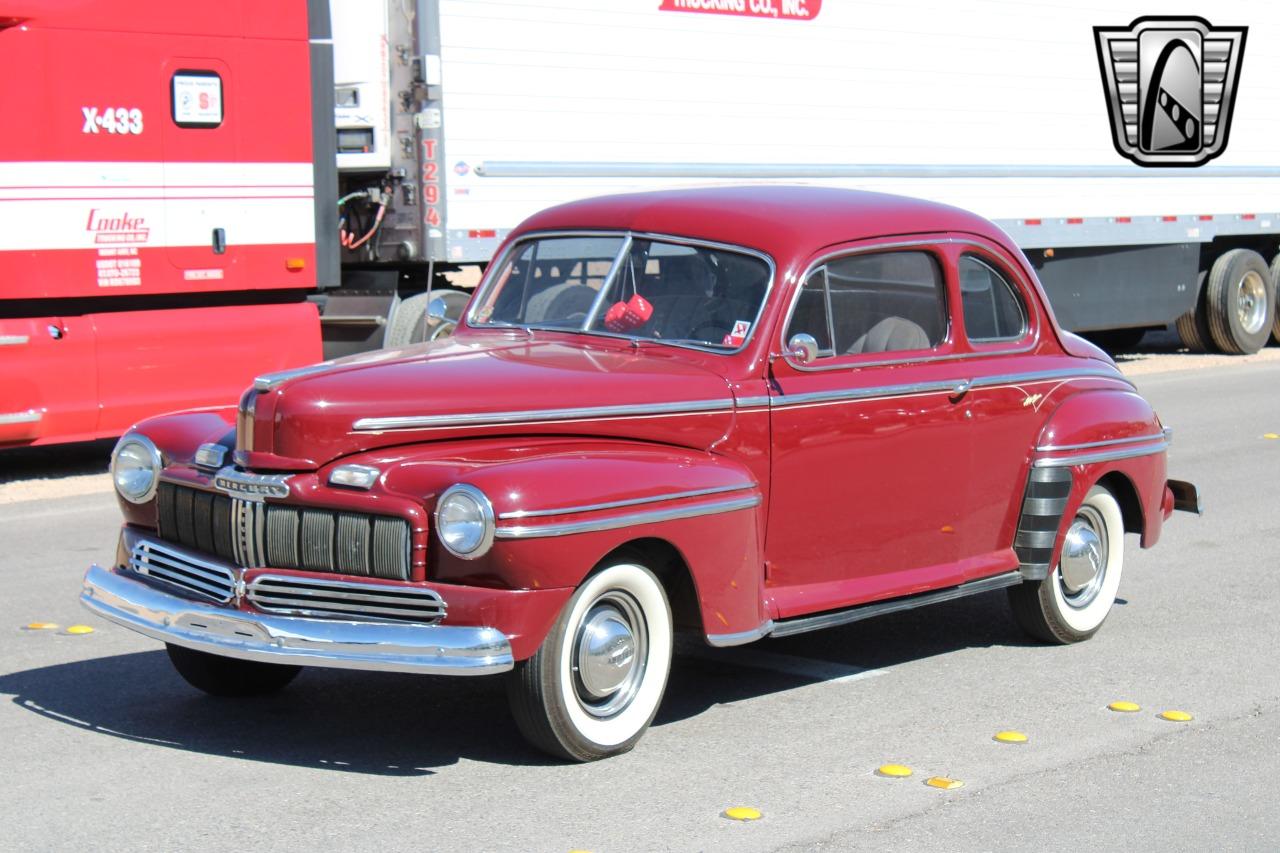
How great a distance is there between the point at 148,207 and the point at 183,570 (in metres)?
6.58

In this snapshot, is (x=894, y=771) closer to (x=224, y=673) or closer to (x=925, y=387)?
(x=925, y=387)

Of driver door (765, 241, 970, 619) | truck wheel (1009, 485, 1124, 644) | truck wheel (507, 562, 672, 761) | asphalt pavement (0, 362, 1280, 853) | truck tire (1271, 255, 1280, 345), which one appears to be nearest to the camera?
asphalt pavement (0, 362, 1280, 853)

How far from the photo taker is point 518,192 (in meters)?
13.1

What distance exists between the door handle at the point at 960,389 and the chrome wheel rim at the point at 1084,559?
0.83m

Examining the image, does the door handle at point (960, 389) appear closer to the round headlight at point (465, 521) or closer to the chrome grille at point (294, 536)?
the round headlight at point (465, 521)

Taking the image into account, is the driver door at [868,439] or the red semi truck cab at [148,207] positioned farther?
the red semi truck cab at [148,207]

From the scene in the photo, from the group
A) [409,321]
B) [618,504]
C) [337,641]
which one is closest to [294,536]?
[337,641]

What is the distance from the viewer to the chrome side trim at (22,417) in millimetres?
10592

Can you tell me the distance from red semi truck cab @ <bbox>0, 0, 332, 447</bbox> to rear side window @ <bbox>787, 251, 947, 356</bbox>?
645cm

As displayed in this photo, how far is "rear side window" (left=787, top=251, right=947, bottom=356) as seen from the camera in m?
5.99

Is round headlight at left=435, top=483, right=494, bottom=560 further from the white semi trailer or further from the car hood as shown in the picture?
the white semi trailer

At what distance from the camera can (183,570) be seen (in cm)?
529

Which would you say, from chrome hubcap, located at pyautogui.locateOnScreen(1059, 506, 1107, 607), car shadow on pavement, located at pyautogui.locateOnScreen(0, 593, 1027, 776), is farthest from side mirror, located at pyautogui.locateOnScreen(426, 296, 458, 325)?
chrome hubcap, located at pyautogui.locateOnScreen(1059, 506, 1107, 607)

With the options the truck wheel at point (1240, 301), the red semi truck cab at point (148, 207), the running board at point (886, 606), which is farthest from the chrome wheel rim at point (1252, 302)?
the running board at point (886, 606)
